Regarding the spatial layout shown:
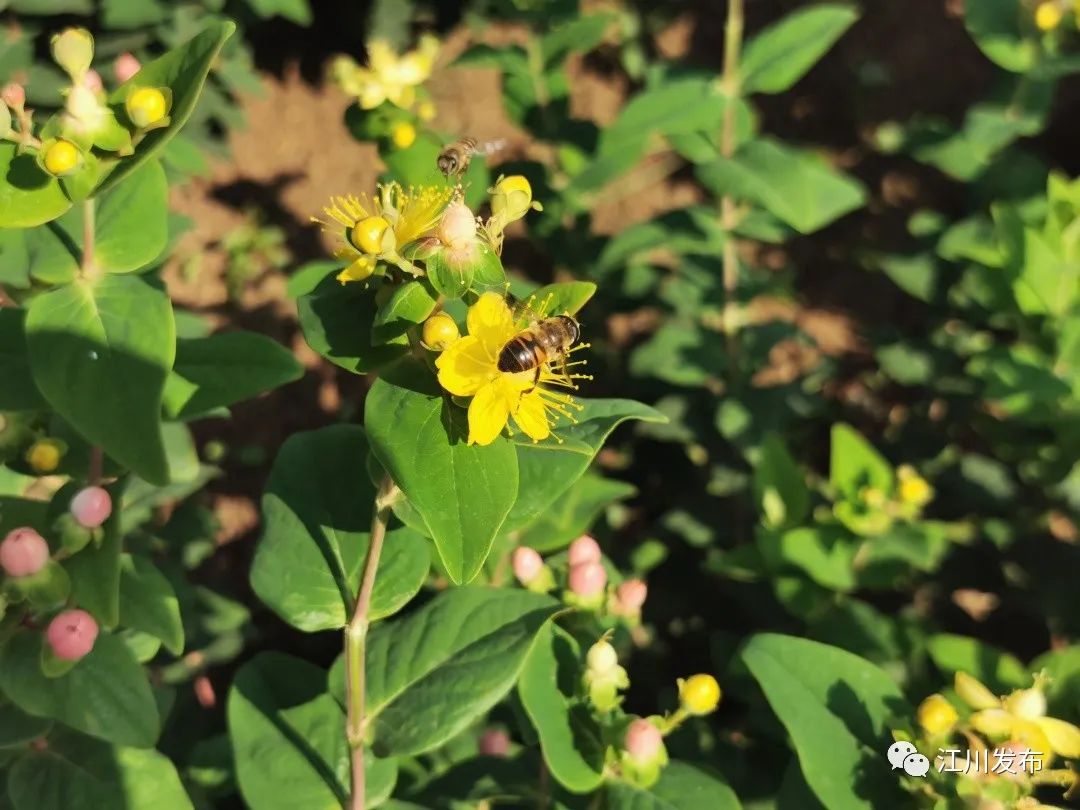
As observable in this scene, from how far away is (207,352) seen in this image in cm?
125

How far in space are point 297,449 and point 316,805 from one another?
1.58 ft

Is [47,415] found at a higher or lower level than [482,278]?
lower

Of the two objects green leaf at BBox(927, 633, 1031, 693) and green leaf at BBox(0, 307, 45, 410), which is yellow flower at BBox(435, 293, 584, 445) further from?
green leaf at BBox(927, 633, 1031, 693)

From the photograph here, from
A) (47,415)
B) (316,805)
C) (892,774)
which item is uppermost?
(47,415)

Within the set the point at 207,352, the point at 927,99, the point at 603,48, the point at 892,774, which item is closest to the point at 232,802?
the point at 207,352

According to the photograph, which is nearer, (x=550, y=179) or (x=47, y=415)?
(x=47, y=415)

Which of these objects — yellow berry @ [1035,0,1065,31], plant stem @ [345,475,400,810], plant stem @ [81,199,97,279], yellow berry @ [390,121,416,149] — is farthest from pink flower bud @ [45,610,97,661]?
yellow berry @ [1035,0,1065,31]

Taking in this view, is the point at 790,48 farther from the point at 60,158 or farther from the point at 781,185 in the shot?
the point at 60,158

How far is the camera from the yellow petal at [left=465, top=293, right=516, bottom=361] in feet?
2.83

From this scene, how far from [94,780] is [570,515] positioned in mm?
884

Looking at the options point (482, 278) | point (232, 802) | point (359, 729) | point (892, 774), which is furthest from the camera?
point (232, 802)

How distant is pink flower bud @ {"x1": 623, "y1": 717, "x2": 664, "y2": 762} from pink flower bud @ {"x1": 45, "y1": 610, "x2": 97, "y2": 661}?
0.69m

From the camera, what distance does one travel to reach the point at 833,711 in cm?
129

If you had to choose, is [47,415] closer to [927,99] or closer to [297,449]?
[297,449]
